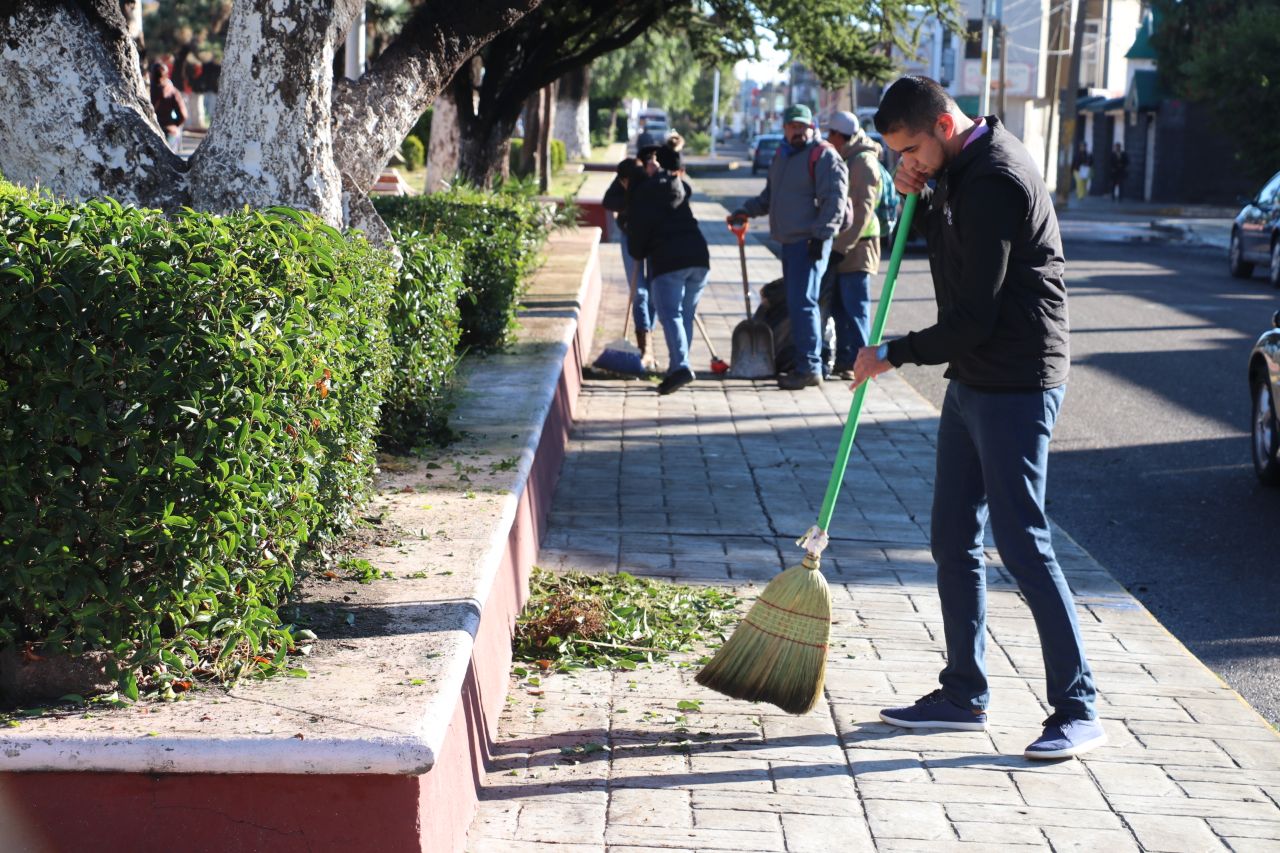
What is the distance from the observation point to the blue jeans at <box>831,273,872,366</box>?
11.3 meters

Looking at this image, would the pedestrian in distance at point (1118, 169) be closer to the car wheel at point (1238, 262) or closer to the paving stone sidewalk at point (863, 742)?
the car wheel at point (1238, 262)

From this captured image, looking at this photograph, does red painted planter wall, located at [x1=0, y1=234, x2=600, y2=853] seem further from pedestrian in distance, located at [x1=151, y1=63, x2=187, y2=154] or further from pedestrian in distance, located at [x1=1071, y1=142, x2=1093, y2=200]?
pedestrian in distance, located at [x1=1071, y1=142, x2=1093, y2=200]

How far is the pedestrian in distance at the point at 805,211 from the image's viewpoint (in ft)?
34.6

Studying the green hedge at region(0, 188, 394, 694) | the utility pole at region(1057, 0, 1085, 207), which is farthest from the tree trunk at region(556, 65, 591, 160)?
the green hedge at region(0, 188, 394, 694)

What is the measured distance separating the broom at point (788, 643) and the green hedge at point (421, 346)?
7.30ft

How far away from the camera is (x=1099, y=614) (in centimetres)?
606

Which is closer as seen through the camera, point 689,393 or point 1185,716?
point 1185,716

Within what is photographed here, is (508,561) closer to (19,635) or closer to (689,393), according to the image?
(19,635)

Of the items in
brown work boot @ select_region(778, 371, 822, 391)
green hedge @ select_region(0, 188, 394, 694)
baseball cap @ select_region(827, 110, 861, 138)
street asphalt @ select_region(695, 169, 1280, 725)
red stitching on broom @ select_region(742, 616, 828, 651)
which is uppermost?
baseball cap @ select_region(827, 110, 861, 138)

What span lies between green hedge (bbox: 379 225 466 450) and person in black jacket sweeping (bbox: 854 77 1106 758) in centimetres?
254

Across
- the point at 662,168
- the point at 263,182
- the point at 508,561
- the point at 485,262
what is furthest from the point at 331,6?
the point at 662,168

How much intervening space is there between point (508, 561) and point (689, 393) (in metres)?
5.63

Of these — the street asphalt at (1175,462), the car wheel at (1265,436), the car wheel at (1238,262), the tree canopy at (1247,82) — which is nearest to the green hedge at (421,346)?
the street asphalt at (1175,462)

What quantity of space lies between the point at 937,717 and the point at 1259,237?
18.0 meters
